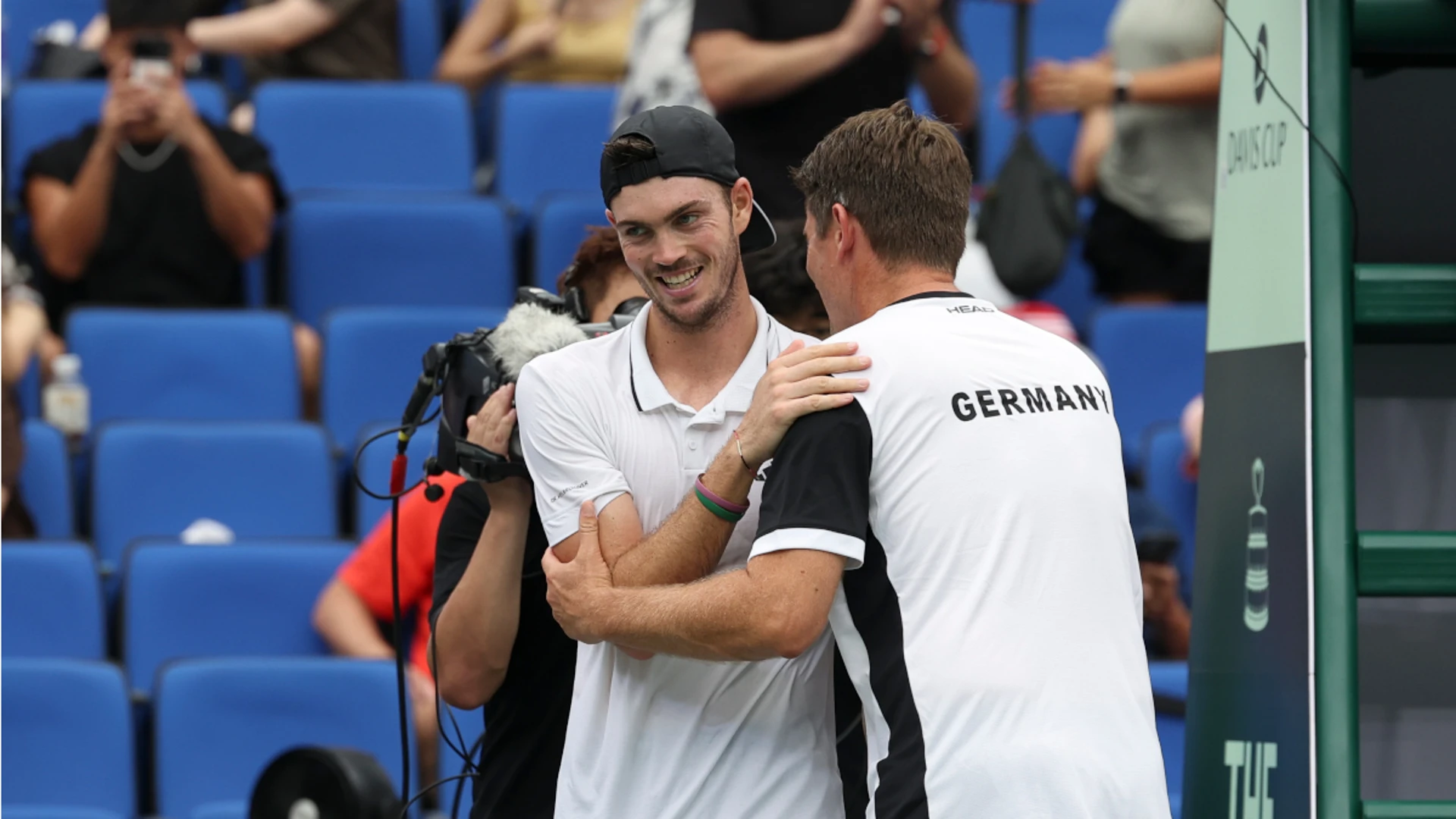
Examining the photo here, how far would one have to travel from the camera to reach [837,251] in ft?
8.75

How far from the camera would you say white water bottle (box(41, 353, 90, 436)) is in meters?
6.10

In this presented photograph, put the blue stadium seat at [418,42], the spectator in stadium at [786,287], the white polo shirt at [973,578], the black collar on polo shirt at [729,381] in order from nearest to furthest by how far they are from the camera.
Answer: the white polo shirt at [973,578]
the black collar on polo shirt at [729,381]
the spectator in stadium at [786,287]
the blue stadium seat at [418,42]

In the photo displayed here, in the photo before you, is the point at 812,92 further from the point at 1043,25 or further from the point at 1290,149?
the point at 1043,25

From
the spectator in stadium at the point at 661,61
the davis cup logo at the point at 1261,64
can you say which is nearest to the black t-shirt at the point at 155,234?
the spectator in stadium at the point at 661,61

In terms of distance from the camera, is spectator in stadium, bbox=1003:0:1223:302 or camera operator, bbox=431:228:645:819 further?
spectator in stadium, bbox=1003:0:1223:302

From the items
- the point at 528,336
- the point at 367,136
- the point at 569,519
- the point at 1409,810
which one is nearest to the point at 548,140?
the point at 367,136

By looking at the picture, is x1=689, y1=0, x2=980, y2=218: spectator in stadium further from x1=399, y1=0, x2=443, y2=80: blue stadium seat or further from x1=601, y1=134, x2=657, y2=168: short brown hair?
x1=399, y1=0, x2=443, y2=80: blue stadium seat

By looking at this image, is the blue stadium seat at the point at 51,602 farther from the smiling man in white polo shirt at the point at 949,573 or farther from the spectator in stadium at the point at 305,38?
the smiling man in white polo shirt at the point at 949,573

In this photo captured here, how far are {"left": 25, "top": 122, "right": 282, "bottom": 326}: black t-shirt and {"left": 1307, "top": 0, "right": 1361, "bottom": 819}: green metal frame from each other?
4.65 meters

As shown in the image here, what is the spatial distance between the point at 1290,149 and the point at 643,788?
4.45 feet

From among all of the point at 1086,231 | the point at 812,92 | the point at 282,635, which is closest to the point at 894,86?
the point at 812,92

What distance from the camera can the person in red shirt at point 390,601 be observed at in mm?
4742

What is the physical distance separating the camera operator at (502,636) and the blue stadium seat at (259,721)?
176 cm

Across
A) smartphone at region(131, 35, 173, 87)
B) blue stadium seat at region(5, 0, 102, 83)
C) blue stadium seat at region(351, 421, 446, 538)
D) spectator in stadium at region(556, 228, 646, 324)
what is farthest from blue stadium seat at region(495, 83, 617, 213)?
spectator in stadium at region(556, 228, 646, 324)
